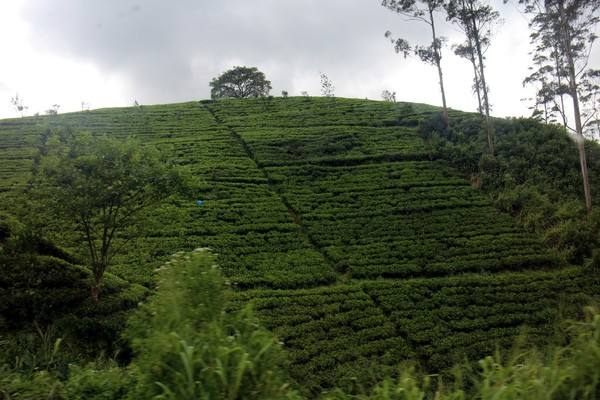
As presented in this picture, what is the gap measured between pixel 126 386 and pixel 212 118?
43430mm

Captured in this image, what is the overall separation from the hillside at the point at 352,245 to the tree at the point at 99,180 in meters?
1.81

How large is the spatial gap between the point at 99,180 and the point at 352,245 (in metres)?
12.4

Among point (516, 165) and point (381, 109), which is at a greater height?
point (381, 109)

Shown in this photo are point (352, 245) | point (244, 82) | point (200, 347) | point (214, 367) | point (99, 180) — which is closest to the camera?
point (214, 367)

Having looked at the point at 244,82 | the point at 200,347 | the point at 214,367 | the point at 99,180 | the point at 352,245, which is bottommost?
the point at 352,245

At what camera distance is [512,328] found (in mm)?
14883

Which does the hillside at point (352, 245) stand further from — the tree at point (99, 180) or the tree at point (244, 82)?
the tree at point (244, 82)

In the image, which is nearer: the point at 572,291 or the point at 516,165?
the point at 572,291

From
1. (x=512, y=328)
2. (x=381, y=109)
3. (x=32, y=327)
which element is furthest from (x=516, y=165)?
(x=32, y=327)

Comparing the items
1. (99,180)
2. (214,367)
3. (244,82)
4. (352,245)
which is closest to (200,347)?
(214,367)

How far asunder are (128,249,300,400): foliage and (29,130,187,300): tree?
11026 mm

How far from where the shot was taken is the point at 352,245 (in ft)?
71.5

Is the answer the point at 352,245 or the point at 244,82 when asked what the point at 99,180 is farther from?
the point at 244,82

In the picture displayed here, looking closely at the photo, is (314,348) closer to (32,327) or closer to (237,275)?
(237,275)
